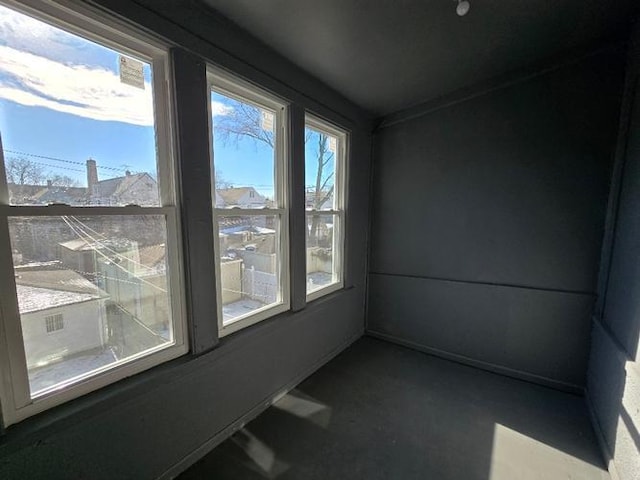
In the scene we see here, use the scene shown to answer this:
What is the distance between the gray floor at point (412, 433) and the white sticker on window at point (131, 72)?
2.12 metres

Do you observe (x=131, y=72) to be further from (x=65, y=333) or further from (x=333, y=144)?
(x=333, y=144)

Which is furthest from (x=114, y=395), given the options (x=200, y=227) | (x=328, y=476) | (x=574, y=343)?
(x=574, y=343)

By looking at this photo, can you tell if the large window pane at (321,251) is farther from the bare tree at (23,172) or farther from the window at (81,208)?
the bare tree at (23,172)

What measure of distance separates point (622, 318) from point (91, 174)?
3.10 metres

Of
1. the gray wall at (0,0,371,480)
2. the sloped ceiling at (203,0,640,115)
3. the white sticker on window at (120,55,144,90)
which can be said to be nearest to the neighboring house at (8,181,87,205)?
the white sticker on window at (120,55,144,90)

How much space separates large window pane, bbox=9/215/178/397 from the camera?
1.13 meters

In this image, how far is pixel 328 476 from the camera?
1615mm

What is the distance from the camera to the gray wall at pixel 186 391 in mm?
1152

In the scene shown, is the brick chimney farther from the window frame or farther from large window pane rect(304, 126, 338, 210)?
the window frame

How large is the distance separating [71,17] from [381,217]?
9.34ft

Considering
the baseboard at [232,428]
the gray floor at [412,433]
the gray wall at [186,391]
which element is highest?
the gray wall at [186,391]

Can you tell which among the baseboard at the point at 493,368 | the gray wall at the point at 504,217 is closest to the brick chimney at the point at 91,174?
the gray wall at the point at 504,217

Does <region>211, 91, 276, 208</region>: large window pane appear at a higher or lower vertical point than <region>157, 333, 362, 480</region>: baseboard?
higher

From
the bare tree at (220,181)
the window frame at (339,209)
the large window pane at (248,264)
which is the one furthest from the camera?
the window frame at (339,209)
